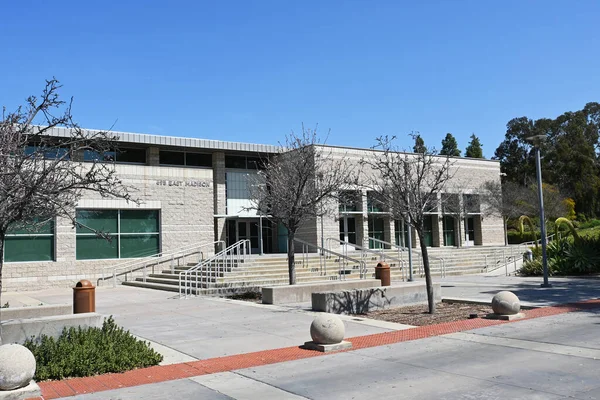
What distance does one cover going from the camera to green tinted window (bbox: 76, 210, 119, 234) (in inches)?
960

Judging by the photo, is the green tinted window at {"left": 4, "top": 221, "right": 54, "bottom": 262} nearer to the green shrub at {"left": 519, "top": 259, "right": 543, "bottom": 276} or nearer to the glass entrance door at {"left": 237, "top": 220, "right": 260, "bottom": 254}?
the glass entrance door at {"left": 237, "top": 220, "right": 260, "bottom": 254}

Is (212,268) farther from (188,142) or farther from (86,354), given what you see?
(86,354)

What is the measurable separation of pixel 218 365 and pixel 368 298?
6747 mm

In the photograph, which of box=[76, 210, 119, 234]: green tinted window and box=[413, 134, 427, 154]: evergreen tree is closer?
box=[413, 134, 427, 154]: evergreen tree

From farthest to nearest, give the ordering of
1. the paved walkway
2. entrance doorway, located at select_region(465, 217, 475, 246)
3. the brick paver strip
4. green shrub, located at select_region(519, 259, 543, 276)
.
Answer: entrance doorway, located at select_region(465, 217, 475, 246)
green shrub, located at select_region(519, 259, 543, 276)
the brick paver strip
the paved walkway

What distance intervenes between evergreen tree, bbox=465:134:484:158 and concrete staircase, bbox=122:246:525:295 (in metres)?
44.3

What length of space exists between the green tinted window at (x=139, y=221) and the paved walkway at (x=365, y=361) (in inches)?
486

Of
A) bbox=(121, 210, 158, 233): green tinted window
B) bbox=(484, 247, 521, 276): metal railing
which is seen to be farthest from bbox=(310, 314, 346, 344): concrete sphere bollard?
bbox=(484, 247, 521, 276): metal railing

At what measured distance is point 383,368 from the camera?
7797mm

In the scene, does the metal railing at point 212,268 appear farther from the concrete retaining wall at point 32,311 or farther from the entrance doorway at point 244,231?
the entrance doorway at point 244,231

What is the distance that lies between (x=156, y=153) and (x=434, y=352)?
71.7 ft

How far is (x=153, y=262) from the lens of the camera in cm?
2572

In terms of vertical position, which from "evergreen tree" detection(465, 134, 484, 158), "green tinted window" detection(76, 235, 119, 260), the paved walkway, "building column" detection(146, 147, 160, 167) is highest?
"evergreen tree" detection(465, 134, 484, 158)

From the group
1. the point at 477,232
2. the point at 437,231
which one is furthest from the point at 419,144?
the point at 477,232
